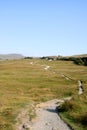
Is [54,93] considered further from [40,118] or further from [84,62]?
[84,62]

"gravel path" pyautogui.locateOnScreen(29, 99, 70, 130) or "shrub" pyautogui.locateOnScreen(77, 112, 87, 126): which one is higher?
"shrub" pyautogui.locateOnScreen(77, 112, 87, 126)

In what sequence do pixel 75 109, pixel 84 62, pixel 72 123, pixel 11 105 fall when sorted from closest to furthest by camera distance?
pixel 72 123
pixel 75 109
pixel 11 105
pixel 84 62

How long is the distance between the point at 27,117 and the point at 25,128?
5.03 metres

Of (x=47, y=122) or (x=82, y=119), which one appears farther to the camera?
(x=47, y=122)

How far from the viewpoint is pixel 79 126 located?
28734 mm

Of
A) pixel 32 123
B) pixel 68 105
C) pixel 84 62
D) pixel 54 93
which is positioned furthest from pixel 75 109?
pixel 84 62

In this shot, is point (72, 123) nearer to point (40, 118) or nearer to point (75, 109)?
point (40, 118)

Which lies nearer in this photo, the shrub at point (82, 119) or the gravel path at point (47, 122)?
the gravel path at point (47, 122)

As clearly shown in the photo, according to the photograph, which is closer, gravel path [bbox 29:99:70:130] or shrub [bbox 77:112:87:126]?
Result: gravel path [bbox 29:99:70:130]

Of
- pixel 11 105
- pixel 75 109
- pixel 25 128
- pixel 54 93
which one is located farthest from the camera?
pixel 54 93

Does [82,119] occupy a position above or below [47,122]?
above

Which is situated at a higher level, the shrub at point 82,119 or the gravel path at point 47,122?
the shrub at point 82,119

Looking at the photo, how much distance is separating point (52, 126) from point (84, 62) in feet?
A: 417

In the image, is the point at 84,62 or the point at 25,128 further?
the point at 84,62
